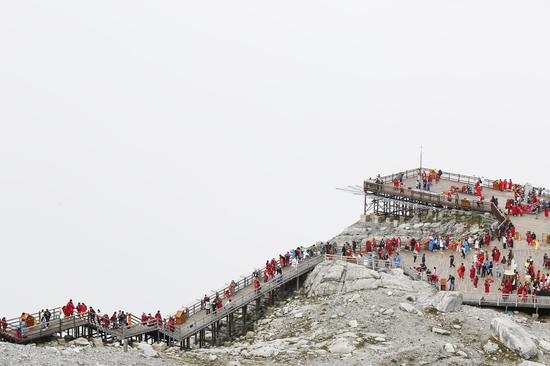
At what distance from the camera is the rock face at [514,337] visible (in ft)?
168

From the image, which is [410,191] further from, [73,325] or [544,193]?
[73,325]

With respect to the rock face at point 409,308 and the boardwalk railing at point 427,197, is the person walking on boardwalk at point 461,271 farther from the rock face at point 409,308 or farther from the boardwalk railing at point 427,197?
the boardwalk railing at point 427,197

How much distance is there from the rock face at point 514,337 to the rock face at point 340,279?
10.1 metres

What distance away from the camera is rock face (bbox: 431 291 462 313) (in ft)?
185

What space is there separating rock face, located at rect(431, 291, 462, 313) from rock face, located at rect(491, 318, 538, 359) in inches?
128

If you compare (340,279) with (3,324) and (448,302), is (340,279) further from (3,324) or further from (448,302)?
(3,324)

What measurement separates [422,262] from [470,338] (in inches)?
516

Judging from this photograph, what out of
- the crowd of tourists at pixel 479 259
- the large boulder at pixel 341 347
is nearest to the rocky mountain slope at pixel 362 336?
the large boulder at pixel 341 347

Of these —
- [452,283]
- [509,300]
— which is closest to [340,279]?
[452,283]

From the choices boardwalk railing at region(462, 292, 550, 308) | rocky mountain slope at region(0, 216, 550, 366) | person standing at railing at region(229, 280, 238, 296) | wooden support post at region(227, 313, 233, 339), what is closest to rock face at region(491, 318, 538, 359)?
rocky mountain slope at region(0, 216, 550, 366)

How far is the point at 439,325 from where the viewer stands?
5434cm

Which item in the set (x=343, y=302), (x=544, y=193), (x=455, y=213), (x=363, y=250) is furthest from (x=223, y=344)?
(x=544, y=193)

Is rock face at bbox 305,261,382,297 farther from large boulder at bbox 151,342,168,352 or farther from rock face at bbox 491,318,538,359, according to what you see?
large boulder at bbox 151,342,168,352

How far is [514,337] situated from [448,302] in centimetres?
550
